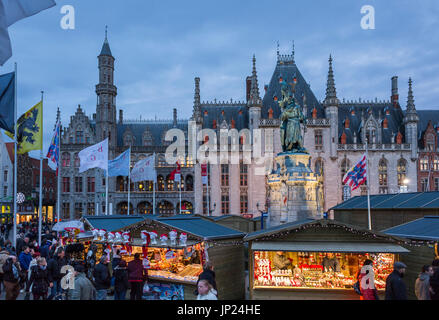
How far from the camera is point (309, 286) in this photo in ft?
43.4

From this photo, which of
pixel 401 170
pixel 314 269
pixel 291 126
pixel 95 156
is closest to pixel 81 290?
pixel 314 269

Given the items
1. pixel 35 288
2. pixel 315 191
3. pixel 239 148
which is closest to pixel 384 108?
pixel 239 148

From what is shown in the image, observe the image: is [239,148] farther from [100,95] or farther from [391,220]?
[391,220]

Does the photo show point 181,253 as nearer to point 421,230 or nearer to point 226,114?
point 421,230

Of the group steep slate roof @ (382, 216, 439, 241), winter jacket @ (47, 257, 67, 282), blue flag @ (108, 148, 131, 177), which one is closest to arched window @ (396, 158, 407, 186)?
steep slate roof @ (382, 216, 439, 241)

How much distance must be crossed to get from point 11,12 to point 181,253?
1015cm

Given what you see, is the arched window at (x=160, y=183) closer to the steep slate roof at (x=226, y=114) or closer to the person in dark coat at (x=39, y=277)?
the steep slate roof at (x=226, y=114)

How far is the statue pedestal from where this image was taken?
91.0ft

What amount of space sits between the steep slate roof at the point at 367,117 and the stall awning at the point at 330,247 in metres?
41.6

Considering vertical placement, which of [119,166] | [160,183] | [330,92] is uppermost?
[330,92]

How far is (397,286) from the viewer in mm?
8359

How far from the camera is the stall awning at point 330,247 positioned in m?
12.6

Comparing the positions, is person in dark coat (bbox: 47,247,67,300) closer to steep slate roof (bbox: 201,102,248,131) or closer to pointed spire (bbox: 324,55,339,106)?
steep slate roof (bbox: 201,102,248,131)
